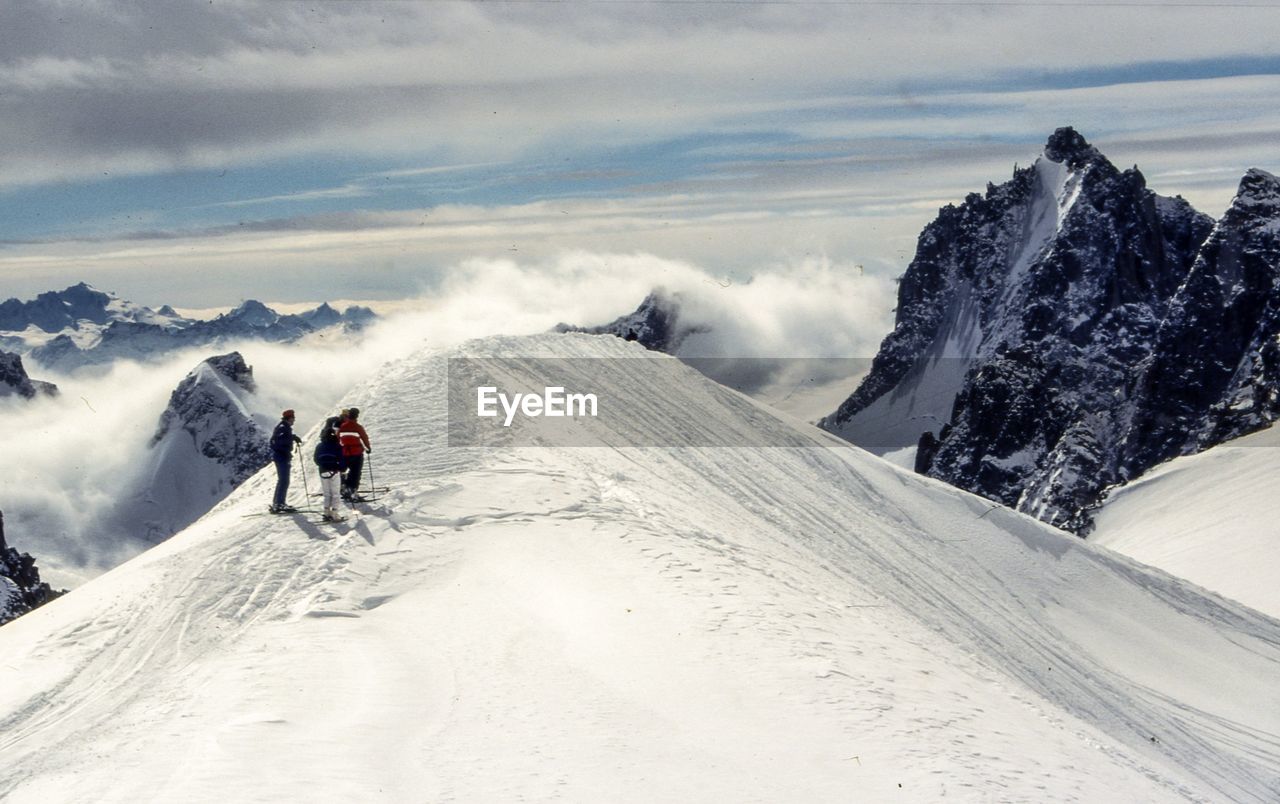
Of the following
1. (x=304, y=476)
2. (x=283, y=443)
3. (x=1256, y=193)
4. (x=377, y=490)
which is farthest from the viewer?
(x=1256, y=193)

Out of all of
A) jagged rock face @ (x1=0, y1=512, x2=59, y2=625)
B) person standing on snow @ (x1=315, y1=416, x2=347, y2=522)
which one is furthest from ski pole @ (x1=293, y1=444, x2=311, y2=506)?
jagged rock face @ (x1=0, y1=512, x2=59, y2=625)

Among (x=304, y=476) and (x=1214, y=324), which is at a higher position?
(x=304, y=476)

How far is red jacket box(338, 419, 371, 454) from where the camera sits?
885 inches

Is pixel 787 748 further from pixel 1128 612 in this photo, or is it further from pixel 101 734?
pixel 1128 612

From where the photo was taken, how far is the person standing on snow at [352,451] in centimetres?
2251


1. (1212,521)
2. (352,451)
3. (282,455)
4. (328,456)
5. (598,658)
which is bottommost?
(1212,521)

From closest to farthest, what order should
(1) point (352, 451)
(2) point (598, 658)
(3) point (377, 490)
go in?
(2) point (598, 658) → (1) point (352, 451) → (3) point (377, 490)

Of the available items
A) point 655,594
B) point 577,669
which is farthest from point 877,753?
point 655,594

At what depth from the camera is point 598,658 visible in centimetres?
1470

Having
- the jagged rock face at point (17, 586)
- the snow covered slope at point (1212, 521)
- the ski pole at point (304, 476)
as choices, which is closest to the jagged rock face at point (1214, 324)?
the snow covered slope at point (1212, 521)

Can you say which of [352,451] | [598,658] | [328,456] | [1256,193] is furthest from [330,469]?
[1256,193]

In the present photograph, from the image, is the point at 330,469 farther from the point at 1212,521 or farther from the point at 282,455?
the point at 1212,521

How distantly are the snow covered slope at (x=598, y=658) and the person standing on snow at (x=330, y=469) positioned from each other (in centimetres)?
58

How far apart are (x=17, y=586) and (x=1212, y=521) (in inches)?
3759
